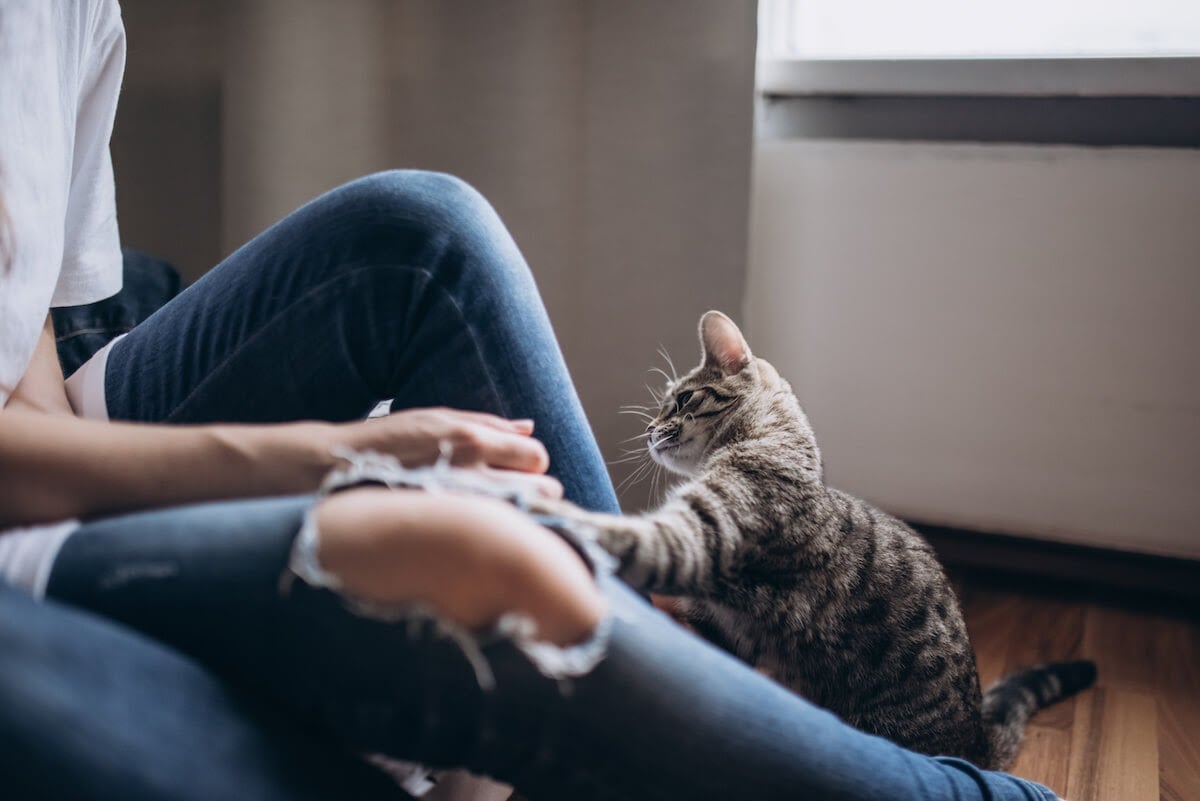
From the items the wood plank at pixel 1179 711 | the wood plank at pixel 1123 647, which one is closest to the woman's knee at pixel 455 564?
the wood plank at pixel 1179 711

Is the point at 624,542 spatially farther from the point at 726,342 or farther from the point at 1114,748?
the point at 1114,748

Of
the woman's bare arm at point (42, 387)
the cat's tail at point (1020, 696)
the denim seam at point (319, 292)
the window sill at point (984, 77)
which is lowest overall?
the cat's tail at point (1020, 696)

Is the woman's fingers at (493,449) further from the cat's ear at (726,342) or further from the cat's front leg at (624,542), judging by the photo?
the cat's ear at (726,342)

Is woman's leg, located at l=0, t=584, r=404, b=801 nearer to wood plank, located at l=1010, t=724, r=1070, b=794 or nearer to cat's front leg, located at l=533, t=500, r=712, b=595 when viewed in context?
cat's front leg, located at l=533, t=500, r=712, b=595

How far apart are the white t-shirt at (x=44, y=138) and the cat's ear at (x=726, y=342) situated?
27.4 inches

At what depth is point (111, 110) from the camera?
978 millimetres

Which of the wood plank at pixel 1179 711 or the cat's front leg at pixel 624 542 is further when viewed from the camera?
the wood plank at pixel 1179 711

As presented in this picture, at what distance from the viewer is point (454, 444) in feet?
2.23

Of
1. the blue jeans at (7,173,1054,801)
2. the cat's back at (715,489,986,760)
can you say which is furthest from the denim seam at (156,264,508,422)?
the cat's back at (715,489,986,760)

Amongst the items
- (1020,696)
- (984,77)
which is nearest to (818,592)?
(1020,696)

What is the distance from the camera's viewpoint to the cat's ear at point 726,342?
47.3 inches

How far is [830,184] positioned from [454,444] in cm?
118

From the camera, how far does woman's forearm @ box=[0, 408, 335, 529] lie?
2.05 feet

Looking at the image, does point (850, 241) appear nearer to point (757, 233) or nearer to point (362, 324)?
point (757, 233)
